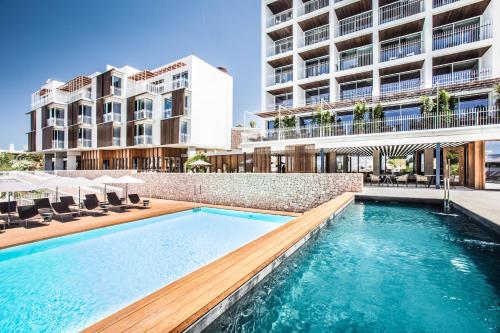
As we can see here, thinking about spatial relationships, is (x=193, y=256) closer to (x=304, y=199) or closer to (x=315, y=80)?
(x=304, y=199)

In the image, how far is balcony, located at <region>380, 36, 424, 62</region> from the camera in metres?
19.1

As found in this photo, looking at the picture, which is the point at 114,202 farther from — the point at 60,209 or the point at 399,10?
the point at 399,10

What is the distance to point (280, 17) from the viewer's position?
25281 mm

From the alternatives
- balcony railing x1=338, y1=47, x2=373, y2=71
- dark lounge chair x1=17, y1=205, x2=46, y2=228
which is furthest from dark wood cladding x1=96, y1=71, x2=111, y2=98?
balcony railing x1=338, y1=47, x2=373, y2=71

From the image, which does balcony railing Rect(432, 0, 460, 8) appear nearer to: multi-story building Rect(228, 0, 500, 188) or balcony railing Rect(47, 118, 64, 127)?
multi-story building Rect(228, 0, 500, 188)

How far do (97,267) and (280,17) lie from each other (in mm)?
27264

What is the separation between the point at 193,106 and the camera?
89.8 ft

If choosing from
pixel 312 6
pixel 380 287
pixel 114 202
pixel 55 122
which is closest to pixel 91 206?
pixel 114 202

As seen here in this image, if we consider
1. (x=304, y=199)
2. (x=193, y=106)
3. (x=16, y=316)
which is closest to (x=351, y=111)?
(x=304, y=199)

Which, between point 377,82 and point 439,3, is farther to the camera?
point 377,82

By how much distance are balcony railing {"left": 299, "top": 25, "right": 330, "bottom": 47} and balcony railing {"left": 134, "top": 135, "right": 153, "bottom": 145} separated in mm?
19458

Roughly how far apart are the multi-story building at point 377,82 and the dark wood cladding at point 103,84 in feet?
66.1

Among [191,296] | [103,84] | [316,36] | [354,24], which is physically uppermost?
[354,24]

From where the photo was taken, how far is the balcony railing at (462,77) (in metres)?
16.6
